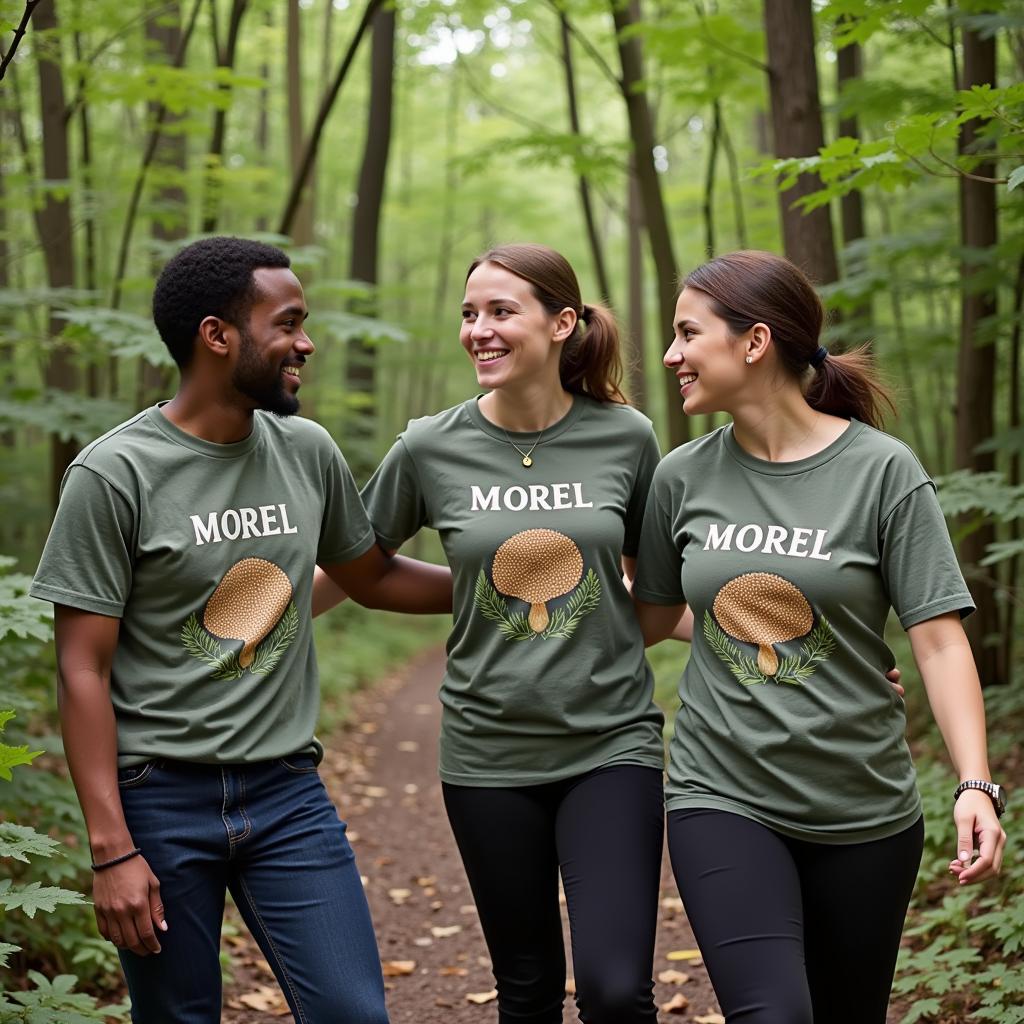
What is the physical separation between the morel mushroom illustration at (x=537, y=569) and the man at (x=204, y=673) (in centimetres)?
53

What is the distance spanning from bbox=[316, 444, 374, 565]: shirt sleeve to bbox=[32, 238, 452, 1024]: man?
0.28m

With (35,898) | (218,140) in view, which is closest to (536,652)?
(35,898)

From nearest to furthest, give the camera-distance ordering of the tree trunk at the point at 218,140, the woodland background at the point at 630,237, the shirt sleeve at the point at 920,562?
the shirt sleeve at the point at 920,562, the woodland background at the point at 630,237, the tree trunk at the point at 218,140

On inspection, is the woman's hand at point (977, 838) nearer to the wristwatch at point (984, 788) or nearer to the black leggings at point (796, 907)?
the wristwatch at point (984, 788)

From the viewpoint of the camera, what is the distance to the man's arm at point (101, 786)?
249 cm

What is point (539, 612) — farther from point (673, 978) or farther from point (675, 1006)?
point (673, 978)

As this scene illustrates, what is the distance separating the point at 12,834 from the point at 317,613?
1015mm

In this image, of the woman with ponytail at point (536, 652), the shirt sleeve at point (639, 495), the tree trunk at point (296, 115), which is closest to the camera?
the woman with ponytail at point (536, 652)

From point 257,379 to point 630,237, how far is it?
674 inches

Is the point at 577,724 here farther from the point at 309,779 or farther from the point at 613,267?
the point at 613,267

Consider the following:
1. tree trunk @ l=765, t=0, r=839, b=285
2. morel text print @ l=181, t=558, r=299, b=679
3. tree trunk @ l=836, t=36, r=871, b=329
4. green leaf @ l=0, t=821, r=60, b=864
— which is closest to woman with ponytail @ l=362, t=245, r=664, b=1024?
morel text print @ l=181, t=558, r=299, b=679

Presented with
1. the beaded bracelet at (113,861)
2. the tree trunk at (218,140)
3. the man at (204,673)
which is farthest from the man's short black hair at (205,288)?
the tree trunk at (218,140)

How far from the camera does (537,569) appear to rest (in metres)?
3.03

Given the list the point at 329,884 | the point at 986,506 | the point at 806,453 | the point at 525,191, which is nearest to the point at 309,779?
the point at 329,884
